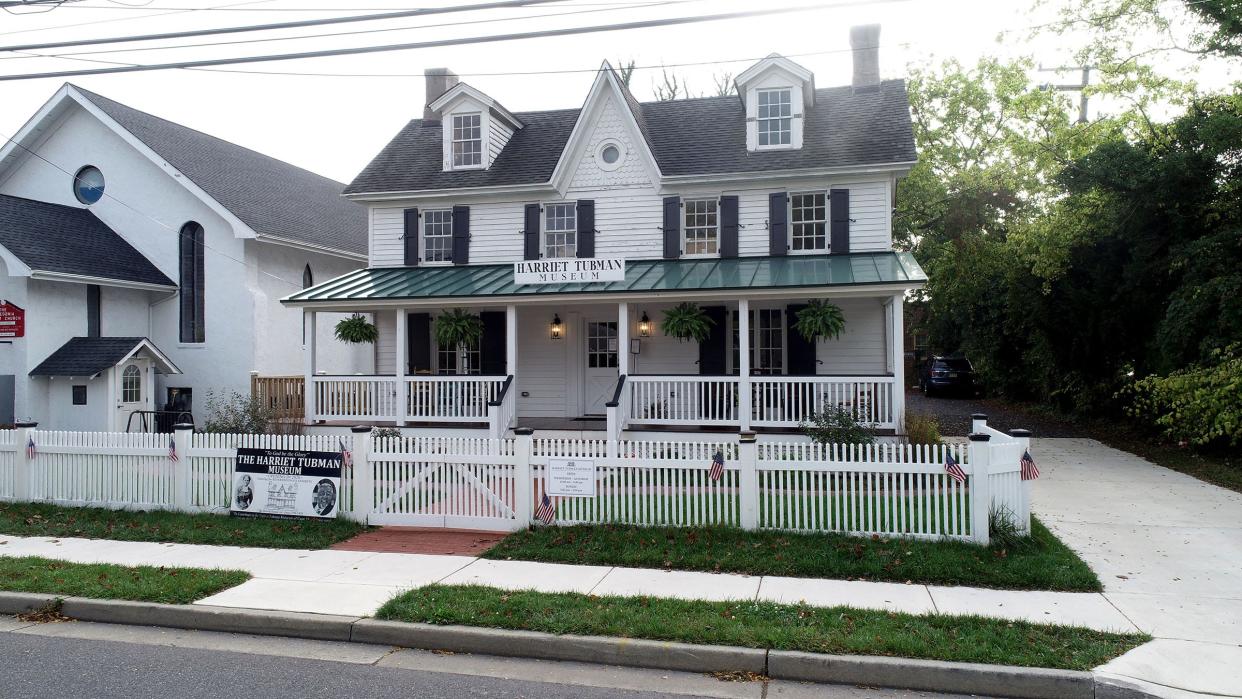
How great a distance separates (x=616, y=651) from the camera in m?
5.71

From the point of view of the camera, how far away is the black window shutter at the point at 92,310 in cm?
1767

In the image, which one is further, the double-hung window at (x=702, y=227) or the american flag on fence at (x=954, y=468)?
the double-hung window at (x=702, y=227)

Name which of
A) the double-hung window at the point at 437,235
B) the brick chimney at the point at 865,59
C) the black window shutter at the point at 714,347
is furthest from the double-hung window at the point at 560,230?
the brick chimney at the point at 865,59

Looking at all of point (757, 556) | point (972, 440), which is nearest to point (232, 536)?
point (757, 556)

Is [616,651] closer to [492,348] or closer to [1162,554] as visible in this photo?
[1162,554]

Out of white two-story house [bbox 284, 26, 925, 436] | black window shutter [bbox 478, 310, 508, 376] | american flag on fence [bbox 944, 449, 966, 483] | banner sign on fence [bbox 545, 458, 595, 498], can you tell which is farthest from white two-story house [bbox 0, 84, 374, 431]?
american flag on fence [bbox 944, 449, 966, 483]

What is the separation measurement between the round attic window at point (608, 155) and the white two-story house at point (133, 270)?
850 centimetres

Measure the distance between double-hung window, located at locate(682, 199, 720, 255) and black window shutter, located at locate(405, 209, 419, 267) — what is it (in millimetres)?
6343

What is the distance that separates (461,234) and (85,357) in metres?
8.56

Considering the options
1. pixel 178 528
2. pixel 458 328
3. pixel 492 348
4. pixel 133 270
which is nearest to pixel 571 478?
pixel 178 528

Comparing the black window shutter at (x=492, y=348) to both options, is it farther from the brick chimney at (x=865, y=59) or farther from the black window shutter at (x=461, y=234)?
the brick chimney at (x=865, y=59)

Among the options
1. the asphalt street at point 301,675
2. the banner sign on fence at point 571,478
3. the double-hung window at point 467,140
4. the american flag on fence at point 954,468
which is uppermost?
the double-hung window at point 467,140

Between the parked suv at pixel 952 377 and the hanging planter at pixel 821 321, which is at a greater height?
the hanging planter at pixel 821 321

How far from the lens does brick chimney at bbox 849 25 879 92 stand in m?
18.3
